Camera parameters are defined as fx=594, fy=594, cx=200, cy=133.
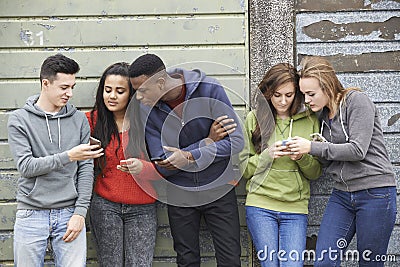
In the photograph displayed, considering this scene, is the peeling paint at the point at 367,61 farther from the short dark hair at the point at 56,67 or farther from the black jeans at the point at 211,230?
the short dark hair at the point at 56,67

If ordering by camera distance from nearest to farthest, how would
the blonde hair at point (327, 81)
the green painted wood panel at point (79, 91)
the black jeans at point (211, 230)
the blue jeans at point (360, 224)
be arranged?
the blue jeans at point (360, 224) → the blonde hair at point (327, 81) → the black jeans at point (211, 230) → the green painted wood panel at point (79, 91)

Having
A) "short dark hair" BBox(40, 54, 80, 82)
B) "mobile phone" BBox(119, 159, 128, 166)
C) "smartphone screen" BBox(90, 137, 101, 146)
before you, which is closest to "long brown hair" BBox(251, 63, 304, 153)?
"mobile phone" BBox(119, 159, 128, 166)

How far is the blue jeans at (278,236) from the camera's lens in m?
3.45

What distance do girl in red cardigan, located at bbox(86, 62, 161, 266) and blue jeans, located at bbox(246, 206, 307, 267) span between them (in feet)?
2.11

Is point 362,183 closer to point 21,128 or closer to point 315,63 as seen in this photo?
point 315,63

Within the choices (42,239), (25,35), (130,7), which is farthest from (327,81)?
(25,35)

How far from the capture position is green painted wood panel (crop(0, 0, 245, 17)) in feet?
12.5

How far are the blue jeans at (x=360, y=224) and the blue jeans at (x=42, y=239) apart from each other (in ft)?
4.55

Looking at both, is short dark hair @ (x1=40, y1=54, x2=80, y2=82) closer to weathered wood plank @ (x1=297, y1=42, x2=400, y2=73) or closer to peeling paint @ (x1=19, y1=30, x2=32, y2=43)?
peeling paint @ (x1=19, y1=30, x2=32, y2=43)

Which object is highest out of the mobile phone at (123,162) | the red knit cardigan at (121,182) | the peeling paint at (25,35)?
the peeling paint at (25,35)

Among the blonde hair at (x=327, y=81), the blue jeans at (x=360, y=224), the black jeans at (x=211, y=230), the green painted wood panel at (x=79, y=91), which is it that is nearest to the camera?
the blue jeans at (x=360, y=224)

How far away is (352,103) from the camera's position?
3301 millimetres

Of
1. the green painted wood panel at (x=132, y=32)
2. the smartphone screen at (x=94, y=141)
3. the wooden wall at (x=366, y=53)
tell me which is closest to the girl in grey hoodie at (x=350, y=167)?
the wooden wall at (x=366, y=53)

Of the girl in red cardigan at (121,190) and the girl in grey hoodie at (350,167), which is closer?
the girl in grey hoodie at (350,167)
